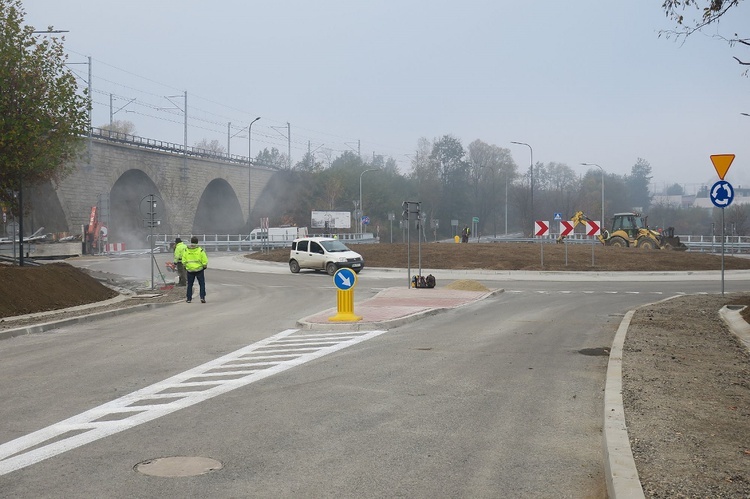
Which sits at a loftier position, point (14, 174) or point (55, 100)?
point (55, 100)

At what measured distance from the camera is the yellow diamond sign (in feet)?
A: 59.5

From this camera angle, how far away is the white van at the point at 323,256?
37.8 m

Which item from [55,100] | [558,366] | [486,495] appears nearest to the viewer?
[486,495]

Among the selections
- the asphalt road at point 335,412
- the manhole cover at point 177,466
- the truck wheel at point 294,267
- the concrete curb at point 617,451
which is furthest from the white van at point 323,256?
the manhole cover at point 177,466

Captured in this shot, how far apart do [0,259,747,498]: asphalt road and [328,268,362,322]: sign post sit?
106 centimetres

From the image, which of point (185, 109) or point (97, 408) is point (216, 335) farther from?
point (185, 109)

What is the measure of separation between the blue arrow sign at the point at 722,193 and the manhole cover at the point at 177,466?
16252 mm

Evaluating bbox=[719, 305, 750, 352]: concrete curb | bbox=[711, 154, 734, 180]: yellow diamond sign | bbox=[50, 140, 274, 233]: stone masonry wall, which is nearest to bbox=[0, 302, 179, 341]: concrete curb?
bbox=[719, 305, 750, 352]: concrete curb

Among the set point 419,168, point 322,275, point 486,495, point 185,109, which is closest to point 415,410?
point 486,495

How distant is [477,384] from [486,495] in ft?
13.8

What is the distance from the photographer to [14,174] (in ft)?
79.9

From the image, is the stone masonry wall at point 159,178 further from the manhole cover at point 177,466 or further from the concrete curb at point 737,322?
the manhole cover at point 177,466

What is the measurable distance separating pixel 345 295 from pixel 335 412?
29.0ft

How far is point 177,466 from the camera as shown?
20.1ft
